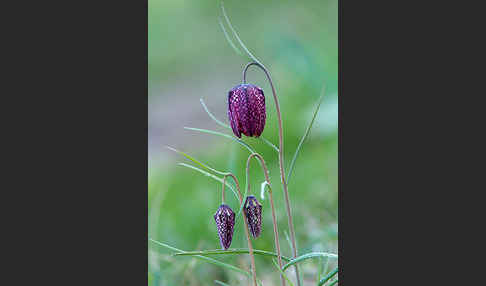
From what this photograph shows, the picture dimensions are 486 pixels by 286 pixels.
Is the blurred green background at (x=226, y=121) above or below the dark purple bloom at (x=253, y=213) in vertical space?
above

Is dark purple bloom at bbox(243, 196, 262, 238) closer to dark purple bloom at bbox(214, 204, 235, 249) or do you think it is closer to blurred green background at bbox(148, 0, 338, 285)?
dark purple bloom at bbox(214, 204, 235, 249)

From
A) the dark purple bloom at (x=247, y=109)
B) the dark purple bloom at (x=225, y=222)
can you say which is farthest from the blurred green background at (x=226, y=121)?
the dark purple bloom at (x=247, y=109)

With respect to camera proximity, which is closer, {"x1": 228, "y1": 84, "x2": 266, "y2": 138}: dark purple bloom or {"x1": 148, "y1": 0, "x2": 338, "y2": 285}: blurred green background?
{"x1": 228, "y1": 84, "x2": 266, "y2": 138}: dark purple bloom

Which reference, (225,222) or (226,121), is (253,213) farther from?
(226,121)

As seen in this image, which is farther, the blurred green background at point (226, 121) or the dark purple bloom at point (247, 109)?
the blurred green background at point (226, 121)

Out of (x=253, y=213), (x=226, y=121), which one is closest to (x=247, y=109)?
(x=253, y=213)

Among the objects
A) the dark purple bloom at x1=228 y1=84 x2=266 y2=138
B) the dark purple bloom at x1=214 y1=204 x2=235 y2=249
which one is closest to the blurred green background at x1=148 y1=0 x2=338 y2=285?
the dark purple bloom at x1=214 y1=204 x2=235 y2=249

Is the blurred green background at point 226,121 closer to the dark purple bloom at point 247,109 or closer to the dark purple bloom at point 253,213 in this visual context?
the dark purple bloom at point 253,213
